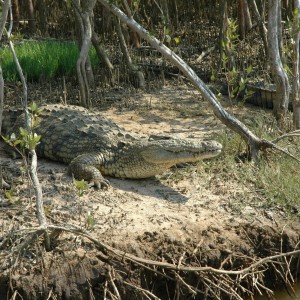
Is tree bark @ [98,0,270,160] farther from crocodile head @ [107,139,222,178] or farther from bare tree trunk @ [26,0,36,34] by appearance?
bare tree trunk @ [26,0,36,34]

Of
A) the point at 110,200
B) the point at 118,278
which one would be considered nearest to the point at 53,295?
the point at 118,278

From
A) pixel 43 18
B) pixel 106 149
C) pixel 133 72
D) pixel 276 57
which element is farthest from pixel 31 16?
pixel 106 149

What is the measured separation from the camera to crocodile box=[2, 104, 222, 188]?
637 centimetres

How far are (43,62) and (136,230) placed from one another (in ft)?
15.5

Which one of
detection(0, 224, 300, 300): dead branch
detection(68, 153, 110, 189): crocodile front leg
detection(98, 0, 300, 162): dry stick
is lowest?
detection(0, 224, 300, 300): dead branch

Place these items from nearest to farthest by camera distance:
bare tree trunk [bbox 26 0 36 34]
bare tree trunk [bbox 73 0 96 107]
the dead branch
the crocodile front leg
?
the dead branch, the crocodile front leg, bare tree trunk [bbox 73 0 96 107], bare tree trunk [bbox 26 0 36 34]

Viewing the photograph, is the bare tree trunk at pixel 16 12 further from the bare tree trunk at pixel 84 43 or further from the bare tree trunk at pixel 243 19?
the bare tree trunk at pixel 84 43

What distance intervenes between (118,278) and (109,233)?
1.41ft

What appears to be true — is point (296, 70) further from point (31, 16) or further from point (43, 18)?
point (31, 16)

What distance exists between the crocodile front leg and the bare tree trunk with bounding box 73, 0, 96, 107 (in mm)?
2073

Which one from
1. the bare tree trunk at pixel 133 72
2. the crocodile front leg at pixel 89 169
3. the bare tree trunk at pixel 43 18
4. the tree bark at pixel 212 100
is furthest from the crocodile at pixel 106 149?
the bare tree trunk at pixel 43 18

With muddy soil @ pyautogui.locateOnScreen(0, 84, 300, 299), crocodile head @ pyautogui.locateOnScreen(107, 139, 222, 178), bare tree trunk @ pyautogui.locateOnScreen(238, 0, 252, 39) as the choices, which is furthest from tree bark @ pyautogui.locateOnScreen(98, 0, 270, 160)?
bare tree trunk @ pyautogui.locateOnScreen(238, 0, 252, 39)

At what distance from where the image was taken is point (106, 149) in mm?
6617

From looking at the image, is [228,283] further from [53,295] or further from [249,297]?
[53,295]
